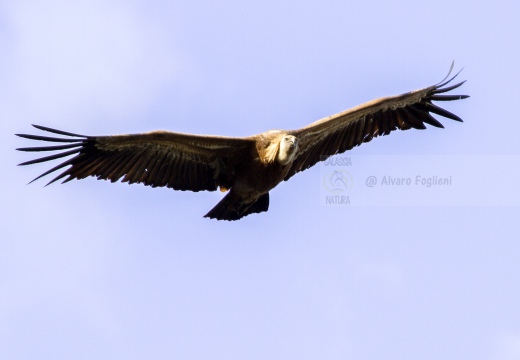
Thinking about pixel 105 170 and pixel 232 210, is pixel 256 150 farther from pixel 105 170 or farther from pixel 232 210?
pixel 105 170

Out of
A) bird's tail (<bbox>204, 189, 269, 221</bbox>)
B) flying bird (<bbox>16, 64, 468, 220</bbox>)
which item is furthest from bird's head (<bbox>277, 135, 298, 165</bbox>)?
bird's tail (<bbox>204, 189, 269, 221</bbox>)

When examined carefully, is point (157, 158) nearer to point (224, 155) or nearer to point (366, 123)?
point (224, 155)

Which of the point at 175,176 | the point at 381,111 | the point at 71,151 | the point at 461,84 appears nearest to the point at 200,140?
the point at 175,176

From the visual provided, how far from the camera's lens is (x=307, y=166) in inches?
517

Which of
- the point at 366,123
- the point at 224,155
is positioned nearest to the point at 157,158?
the point at 224,155

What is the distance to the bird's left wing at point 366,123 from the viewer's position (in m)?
13.0

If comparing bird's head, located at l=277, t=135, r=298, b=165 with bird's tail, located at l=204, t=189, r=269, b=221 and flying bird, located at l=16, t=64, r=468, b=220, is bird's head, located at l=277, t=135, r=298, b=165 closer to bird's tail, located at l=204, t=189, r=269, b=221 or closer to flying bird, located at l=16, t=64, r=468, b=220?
flying bird, located at l=16, t=64, r=468, b=220

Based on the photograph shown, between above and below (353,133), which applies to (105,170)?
below

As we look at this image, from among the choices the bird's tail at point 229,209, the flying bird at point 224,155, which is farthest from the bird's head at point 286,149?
the bird's tail at point 229,209

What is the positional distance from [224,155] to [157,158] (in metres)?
0.78

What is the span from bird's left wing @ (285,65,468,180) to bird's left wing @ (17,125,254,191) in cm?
85

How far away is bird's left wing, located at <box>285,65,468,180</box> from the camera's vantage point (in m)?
13.0

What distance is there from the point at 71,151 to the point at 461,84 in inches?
193

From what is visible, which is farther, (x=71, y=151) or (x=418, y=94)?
(x=418, y=94)
